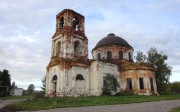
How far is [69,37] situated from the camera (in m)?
28.5

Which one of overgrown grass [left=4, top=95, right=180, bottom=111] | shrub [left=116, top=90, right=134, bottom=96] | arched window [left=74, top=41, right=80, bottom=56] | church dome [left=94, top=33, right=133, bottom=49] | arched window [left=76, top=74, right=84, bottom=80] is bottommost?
overgrown grass [left=4, top=95, right=180, bottom=111]

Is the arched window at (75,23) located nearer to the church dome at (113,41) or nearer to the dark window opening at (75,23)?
the dark window opening at (75,23)

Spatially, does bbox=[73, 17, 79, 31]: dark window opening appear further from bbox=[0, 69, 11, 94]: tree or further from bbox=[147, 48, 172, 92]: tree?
bbox=[0, 69, 11, 94]: tree

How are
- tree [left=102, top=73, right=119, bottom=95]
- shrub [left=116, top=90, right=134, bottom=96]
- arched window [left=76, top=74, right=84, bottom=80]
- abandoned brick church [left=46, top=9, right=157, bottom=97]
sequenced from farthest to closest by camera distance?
shrub [left=116, top=90, right=134, bottom=96] < tree [left=102, top=73, right=119, bottom=95] < arched window [left=76, top=74, right=84, bottom=80] < abandoned brick church [left=46, top=9, right=157, bottom=97]

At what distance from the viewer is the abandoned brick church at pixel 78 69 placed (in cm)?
2652

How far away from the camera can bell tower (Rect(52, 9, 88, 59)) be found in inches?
1109

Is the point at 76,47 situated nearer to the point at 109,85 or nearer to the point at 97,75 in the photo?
the point at 97,75

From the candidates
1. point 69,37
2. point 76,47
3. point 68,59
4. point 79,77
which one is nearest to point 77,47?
point 76,47

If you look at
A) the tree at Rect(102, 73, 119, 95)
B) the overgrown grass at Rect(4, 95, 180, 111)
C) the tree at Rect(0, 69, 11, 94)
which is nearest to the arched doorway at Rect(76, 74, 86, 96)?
the tree at Rect(102, 73, 119, 95)

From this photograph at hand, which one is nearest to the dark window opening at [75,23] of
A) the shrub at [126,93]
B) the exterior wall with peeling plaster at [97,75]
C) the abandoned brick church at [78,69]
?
the abandoned brick church at [78,69]

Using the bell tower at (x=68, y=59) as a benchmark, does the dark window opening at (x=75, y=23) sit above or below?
above

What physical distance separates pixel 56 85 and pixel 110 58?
11.7 meters

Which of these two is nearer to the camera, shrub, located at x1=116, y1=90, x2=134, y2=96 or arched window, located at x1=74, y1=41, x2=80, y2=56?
Result: shrub, located at x1=116, y1=90, x2=134, y2=96

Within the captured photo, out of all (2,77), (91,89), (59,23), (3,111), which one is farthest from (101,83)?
(2,77)
